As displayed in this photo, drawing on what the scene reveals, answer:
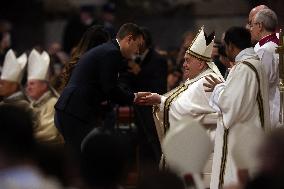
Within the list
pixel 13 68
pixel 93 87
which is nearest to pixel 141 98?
pixel 93 87

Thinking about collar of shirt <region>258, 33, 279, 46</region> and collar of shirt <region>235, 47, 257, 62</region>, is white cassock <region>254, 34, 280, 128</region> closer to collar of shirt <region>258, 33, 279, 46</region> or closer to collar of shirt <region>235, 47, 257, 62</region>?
collar of shirt <region>258, 33, 279, 46</region>

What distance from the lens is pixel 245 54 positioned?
32.3ft

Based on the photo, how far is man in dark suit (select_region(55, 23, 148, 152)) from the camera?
1086 centimetres

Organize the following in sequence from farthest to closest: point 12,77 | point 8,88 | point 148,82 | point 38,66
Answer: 1. point 148,82
2. point 12,77
3. point 8,88
4. point 38,66

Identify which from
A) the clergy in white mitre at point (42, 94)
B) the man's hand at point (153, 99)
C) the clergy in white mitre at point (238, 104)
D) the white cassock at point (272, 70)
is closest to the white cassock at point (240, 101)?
the clergy in white mitre at point (238, 104)

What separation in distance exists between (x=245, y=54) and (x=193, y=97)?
0.76m

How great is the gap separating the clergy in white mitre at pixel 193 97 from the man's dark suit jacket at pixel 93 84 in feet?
1.24

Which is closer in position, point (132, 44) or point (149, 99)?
point (149, 99)

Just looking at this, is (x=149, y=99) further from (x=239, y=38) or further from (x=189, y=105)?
(x=239, y=38)

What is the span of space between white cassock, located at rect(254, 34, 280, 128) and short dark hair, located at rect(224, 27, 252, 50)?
22 cm

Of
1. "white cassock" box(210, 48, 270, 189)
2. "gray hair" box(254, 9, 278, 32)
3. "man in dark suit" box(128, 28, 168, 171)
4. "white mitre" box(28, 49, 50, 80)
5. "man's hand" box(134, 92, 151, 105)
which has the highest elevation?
"gray hair" box(254, 9, 278, 32)

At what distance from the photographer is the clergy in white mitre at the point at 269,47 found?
33.8ft

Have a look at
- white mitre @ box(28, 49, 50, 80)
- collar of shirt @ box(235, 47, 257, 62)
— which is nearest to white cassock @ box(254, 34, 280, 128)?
collar of shirt @ box(235, 47, 257, 62)

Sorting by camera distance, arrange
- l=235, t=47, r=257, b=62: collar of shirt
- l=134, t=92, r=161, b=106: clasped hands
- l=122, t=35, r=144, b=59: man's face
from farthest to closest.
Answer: l=122, t=35, r=144, b=59: man's face < l=134, t=92, r=161, b=106: clasped hands < l=235, t=47, r=257, b=62: collar of shirt
